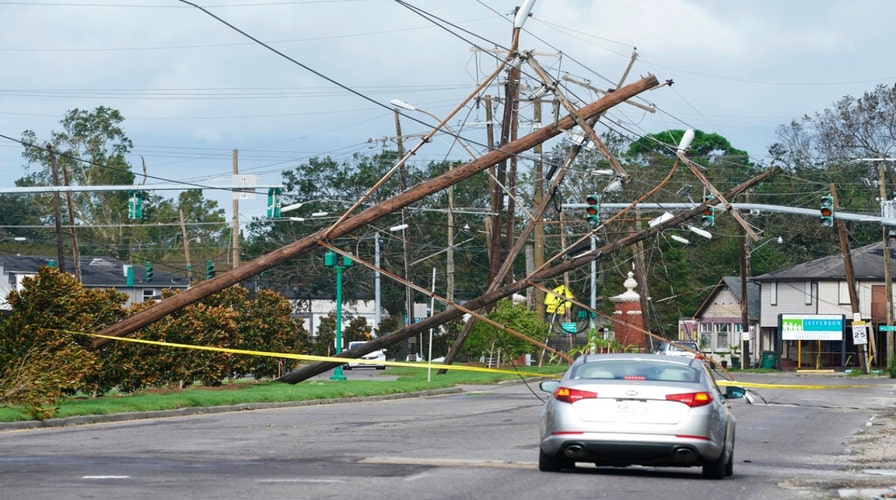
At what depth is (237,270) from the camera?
87.5ft

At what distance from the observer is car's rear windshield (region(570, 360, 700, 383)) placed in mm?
13406

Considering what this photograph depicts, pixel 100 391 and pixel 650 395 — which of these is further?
pixel 100 391

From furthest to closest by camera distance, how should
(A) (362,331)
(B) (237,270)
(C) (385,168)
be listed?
(C) (385,168) < (A) (362,331) < (B) (237,270)

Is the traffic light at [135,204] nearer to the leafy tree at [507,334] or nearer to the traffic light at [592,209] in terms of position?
the traffic light at [592,209]

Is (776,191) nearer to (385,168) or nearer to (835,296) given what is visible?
(835,296)

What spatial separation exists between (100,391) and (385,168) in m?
56.9

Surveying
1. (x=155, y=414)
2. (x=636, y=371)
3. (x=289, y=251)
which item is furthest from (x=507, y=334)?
(x=636, y=371)

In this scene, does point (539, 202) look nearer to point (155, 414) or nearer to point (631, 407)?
point (155, 414)

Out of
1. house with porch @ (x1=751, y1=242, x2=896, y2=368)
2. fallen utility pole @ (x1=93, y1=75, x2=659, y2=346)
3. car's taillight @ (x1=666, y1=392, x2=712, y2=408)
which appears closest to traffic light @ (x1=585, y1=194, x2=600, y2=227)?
fallen utility pole @ (x1=93, y1=75, x2=659, y2=346)

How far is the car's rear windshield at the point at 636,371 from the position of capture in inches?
528

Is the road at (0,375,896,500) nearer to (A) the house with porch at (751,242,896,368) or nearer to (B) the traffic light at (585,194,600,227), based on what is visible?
(B) the traffic light at (585,194,600,227)

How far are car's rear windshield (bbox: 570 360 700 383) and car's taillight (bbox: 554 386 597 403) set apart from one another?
1.31 ft

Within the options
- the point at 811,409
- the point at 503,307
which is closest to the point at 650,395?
the point at 811,409

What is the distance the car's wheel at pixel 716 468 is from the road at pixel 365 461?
0.62 feet
